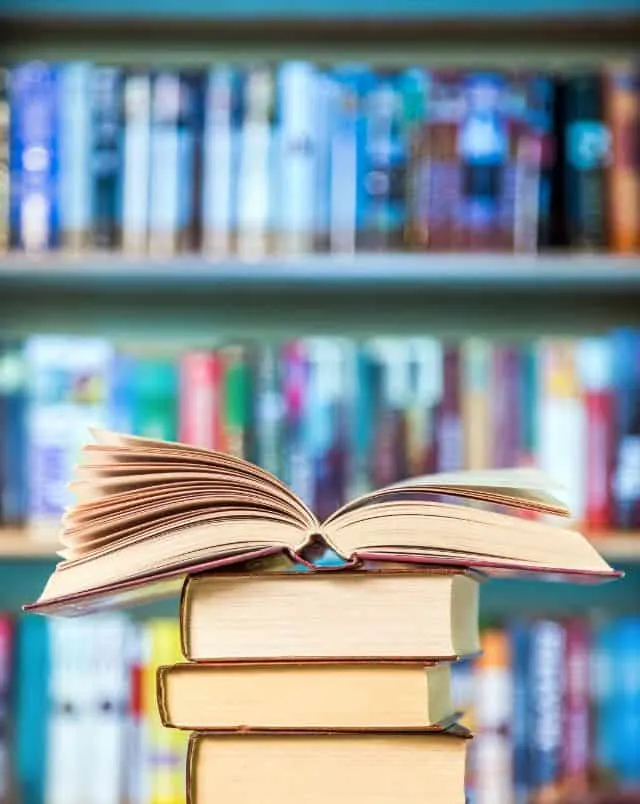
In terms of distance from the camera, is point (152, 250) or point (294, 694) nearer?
point (294, 694)

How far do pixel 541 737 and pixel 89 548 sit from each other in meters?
0.98

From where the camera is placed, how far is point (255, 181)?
1.46m

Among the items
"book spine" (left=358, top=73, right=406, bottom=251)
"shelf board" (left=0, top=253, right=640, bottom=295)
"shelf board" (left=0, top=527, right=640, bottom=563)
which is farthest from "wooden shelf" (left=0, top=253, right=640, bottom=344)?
"shelf board" (left=0, top=527, right=640, bottom=563)

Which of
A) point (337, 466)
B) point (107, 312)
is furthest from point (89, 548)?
point (107, 312)

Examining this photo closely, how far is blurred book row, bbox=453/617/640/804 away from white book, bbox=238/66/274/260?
→ 0.58 m

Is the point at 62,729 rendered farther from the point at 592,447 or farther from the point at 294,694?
the point at 294,694

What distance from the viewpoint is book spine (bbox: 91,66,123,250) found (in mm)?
1459

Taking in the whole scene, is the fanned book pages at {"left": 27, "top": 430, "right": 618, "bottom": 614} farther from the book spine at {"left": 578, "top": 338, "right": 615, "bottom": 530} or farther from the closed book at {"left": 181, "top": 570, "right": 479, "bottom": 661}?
the book spine at {"left": 578, "top": 338, "right": 615, "bottom": 530}

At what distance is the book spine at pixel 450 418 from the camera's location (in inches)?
57.6

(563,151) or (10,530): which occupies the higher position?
(563,151)

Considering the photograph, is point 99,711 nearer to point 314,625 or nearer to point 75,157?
point 75,157

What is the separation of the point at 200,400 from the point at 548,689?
1.86 ft

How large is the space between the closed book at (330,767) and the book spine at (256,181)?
3.11 feet

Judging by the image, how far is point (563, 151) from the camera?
4.81 feet
